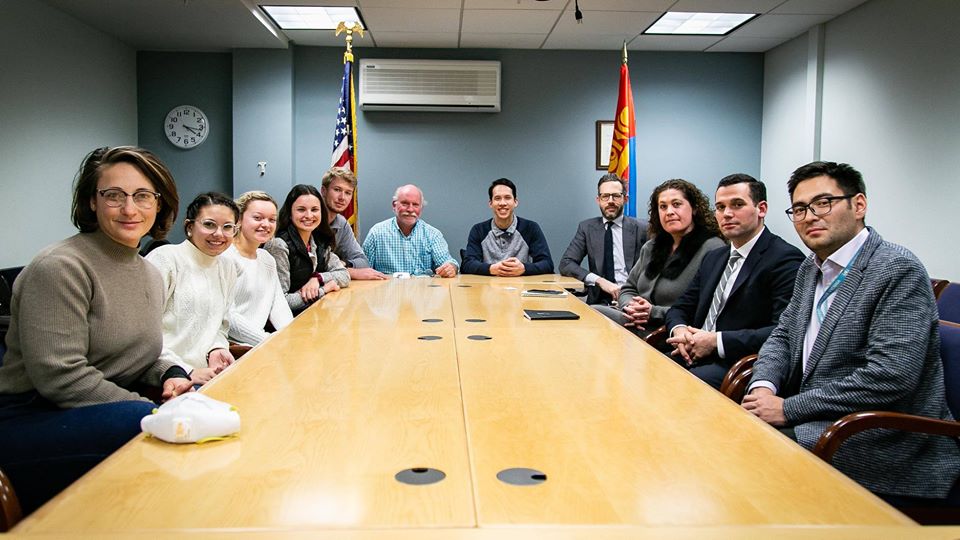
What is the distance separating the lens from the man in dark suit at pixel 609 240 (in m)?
5.16

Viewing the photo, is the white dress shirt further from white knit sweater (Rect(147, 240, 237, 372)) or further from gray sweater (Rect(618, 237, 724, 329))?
white knit sweater (Rect(147, 240, 237, 372))

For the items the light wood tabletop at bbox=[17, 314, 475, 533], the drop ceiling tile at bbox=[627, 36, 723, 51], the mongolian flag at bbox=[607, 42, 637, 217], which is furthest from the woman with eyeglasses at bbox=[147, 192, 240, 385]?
the drop ceiling tile at bbox=[627, 36, 723, 51]

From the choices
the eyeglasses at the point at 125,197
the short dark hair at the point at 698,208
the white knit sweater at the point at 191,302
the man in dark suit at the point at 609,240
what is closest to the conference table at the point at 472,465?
the eyeglasses at the point at 125,197

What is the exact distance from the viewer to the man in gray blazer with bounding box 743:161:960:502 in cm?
177

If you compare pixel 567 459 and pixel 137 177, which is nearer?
pixel 567 459

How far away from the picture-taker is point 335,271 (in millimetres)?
4238

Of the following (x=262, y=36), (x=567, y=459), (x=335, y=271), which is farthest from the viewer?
(x=262, y=36)

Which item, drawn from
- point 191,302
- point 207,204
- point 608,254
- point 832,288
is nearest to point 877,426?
point 832,288

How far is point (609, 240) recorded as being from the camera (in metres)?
5.26

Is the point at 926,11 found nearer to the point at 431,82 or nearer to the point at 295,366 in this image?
the point at 431,82

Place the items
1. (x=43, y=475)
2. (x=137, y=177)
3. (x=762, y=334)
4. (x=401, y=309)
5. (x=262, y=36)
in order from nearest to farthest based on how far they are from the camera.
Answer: (x=43, y=475) < (x=137, y=177) < (x=762, y=334) < (x=401, y=309) < (x=262, y=36)

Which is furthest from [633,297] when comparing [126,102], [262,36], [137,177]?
[126,102]

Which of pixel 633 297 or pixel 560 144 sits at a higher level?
pixel 560 144

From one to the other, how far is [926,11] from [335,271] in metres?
4.09
